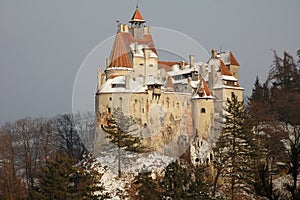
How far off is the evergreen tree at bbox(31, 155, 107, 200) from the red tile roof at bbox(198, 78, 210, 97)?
2396 centimetres

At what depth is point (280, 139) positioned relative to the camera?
129 ft

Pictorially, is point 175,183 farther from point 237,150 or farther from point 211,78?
point 211,78

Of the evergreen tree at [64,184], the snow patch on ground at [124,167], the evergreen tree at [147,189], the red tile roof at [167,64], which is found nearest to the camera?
the evergreen tree at [147,189]

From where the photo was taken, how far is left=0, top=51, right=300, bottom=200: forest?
22.6m

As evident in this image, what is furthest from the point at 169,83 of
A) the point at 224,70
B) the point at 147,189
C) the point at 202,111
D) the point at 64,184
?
the point at 64,184

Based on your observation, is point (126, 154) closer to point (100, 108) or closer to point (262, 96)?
point (100, 108)

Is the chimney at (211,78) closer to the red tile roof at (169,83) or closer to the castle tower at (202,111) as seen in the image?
the castle tower at (202,111)

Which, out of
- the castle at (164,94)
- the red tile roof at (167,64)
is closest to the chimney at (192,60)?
the castle at (164,94)

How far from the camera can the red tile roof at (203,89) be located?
4747cm

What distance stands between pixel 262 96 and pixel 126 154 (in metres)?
25.3

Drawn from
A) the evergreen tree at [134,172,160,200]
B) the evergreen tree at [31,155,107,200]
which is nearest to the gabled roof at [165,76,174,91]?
the evergreen tree at [134,172,160,200]

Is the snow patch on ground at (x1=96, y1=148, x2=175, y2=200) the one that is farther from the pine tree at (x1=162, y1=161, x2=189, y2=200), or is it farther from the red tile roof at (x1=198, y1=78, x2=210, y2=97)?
the red tile roof at (x1=198, y1=78, x2=210, y2=97)

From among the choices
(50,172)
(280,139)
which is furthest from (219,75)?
(50,172)

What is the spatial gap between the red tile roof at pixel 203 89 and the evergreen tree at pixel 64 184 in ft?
78.6
